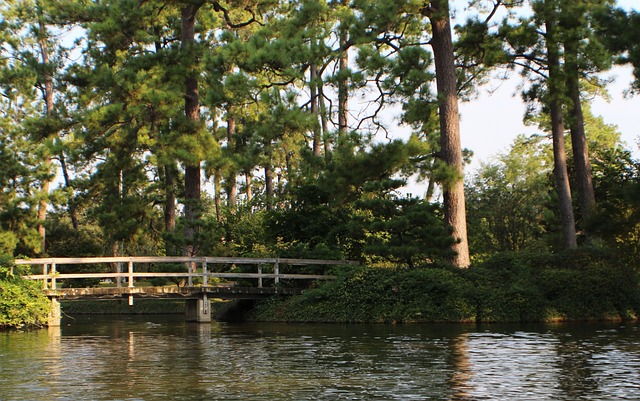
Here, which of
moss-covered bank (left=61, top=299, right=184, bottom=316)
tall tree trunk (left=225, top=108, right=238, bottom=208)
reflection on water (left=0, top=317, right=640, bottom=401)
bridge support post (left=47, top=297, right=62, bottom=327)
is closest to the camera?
reflection on water (left=0, top=317, right=640, bottom=401)

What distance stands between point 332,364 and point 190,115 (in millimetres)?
21292

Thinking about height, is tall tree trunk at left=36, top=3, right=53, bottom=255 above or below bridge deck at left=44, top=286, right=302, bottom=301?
above

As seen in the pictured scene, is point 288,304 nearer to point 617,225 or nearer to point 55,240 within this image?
point 617,225

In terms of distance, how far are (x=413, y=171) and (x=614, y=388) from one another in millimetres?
17477

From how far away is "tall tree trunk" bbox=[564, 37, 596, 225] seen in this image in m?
31.0

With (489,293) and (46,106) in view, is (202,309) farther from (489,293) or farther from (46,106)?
(46,106)

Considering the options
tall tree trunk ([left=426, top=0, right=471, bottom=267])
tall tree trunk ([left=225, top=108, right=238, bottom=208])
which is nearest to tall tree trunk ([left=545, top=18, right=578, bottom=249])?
tall tree trunk ([left=426, top=0, right=471, bottom=267])

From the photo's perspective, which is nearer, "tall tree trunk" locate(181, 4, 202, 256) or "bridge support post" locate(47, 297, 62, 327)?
"bridge support post" locate(47, 297, 62, 327)

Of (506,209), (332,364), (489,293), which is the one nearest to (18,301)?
(332,364)

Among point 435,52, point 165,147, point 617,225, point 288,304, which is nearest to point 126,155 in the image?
point 165,147

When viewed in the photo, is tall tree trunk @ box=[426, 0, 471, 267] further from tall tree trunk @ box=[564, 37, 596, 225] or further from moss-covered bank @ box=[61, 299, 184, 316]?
→ moss-covered bank @ box=[61, 299, 184, 316]

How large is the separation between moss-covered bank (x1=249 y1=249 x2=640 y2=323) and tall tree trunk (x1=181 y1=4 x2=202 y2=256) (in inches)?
317

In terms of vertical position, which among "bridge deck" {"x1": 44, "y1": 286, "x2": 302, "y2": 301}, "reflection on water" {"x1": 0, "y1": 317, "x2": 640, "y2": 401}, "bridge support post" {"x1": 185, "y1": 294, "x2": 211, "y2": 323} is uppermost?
"bridge deck" {"x1": 44, "y1": 286, "x2": 302, "y2": 301}

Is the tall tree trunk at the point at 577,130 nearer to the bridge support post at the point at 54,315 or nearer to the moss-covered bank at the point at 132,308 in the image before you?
the bridge support post at the point at 54,315
